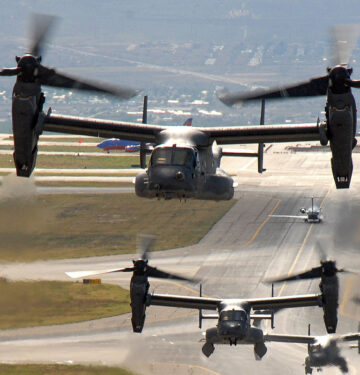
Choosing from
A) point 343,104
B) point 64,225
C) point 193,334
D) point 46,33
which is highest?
point 64,225

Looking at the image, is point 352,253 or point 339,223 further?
point 352,253

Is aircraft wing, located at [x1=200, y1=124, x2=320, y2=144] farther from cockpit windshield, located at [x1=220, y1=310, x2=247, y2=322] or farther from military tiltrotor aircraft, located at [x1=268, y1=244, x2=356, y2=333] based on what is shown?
cockpit windshield, located at [x1=220, y1=310, x2=247, y2=322]

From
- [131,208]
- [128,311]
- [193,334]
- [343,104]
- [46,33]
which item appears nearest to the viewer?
[343,104]

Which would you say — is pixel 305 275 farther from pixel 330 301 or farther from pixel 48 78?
pixel 48 78

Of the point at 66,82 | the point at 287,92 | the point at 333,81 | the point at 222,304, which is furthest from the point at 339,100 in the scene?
the point at 222,304

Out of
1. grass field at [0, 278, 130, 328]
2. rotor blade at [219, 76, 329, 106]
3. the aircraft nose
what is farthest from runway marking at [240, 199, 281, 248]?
rotor blade at [219, 76, 329, 106]

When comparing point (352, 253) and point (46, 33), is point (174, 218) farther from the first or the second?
point (46, 33)

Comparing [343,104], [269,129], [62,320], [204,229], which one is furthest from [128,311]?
[343,104]
